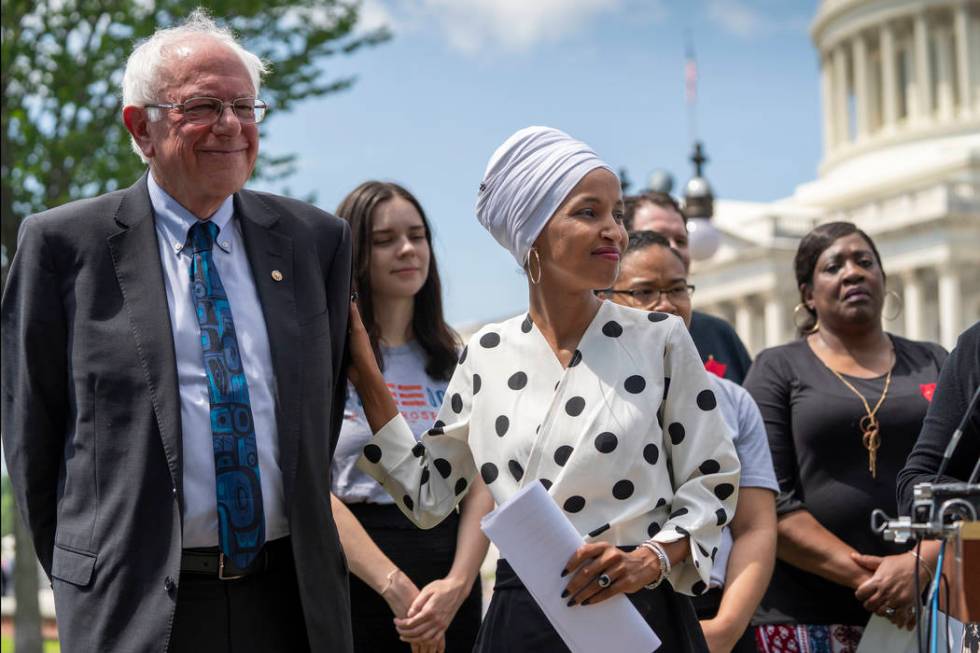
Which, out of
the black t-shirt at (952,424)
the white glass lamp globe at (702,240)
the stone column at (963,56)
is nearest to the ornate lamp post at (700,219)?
the white glass lamp globe at (702,240)

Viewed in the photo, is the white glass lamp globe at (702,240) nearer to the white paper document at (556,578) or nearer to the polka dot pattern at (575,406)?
the polka dot pattern at (575,406)

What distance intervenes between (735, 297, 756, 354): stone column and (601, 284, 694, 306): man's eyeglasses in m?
56.3

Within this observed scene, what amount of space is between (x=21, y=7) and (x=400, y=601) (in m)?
9.91

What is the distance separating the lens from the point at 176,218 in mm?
3861

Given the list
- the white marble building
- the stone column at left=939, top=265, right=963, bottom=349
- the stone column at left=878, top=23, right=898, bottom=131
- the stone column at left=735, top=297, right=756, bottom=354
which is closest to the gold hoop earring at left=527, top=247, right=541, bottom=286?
the white marble building

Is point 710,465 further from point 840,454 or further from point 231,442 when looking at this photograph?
point 840,454

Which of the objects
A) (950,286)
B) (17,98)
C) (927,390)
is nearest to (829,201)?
(950,286)

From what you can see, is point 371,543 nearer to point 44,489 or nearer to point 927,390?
point 44,489

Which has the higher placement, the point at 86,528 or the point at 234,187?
the point at 234,187

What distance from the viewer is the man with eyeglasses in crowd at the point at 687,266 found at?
6.67 m

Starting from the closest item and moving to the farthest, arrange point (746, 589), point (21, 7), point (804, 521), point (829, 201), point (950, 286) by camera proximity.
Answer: point (746, 589) < point (804, 521) < point (21, 7) < point (950, 286) < point (829, 201)

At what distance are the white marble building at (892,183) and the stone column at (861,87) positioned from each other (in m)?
0.05

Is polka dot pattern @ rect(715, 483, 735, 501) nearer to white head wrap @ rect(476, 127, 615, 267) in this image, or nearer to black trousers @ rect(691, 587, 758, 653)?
white head wrap @ rect(476, 127, 615, 267)

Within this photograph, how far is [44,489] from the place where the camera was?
3697 mm
